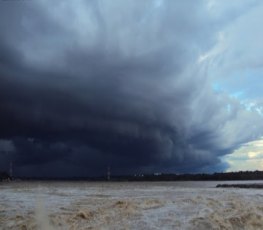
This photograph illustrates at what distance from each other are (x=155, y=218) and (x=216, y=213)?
13.7 feet

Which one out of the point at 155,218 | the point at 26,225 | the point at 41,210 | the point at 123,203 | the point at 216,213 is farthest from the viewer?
the point at 123,203

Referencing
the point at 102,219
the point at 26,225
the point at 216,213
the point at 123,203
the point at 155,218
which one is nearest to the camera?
the point at 26,225

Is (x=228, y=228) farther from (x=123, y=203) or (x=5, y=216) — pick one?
(x=5, y=216)

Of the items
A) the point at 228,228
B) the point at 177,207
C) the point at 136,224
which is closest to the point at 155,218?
the point at 136,224

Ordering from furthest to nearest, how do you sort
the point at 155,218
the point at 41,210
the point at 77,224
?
the point at 155,218 < the point at 77,224 < the point at 41,210

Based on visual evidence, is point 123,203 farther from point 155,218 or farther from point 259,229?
point 259,229

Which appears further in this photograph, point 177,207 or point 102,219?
point 177,207

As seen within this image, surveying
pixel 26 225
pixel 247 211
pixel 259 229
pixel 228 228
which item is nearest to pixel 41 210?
pixel 26 225

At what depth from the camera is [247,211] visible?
26391 millimetres

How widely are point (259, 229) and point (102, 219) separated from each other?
8928mm

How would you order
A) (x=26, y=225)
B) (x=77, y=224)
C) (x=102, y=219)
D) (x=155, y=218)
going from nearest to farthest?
(x=26, y=225), (x=77, y=224), (x=102, y=219), (x=155, y=218)

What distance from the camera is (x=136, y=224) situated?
69.9 feet

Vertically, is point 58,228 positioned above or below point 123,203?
below

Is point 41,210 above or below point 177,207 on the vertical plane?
below
